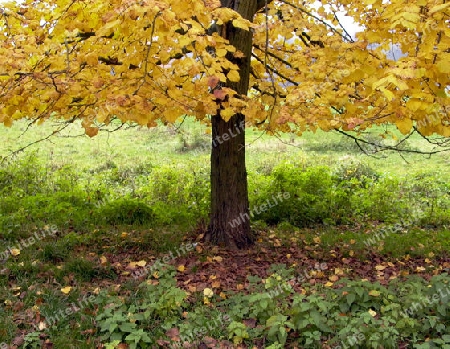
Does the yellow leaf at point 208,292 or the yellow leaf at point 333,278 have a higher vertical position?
the yellow leaf at point 208,292

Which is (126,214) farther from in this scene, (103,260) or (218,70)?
(218,70)

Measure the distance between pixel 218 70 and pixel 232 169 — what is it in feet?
6.02

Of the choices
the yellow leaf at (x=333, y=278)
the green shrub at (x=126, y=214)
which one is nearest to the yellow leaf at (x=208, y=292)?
the yellow leaf at (x=333, y=278)

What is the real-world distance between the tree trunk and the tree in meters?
0.01

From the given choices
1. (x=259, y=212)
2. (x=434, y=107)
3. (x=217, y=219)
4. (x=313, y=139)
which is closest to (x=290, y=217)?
(x=259, y=212)

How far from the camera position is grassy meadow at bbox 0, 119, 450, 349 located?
3.37 m

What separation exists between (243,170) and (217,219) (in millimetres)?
698

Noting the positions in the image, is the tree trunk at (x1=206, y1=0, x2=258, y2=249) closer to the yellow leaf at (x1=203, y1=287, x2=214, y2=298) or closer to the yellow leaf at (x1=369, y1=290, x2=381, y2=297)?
the yellow leaf at (x1=203, y1=287, x2=214, y2=298)

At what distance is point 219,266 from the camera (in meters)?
4.76

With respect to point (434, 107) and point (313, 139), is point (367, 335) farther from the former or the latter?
point (313, 139)

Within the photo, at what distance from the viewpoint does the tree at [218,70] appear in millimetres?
2688

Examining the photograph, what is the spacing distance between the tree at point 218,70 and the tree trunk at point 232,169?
13 mm

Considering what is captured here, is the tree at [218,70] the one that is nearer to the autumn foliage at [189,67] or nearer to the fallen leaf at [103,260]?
the autumn foliage at [189,67]

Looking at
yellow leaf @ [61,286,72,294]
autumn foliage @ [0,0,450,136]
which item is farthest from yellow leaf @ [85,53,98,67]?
yellow leaf @ [61,286,72,294]
